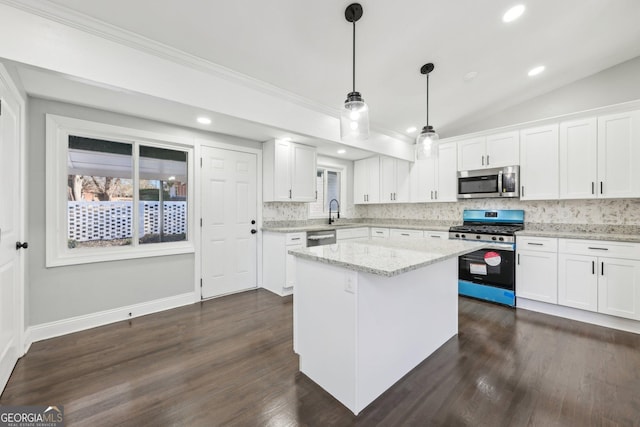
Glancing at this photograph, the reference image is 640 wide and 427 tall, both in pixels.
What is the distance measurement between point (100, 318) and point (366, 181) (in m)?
4.65

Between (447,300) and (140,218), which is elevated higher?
(140,218)

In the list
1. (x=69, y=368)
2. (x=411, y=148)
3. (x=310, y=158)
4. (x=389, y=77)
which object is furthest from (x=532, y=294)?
(x=69, y=368)

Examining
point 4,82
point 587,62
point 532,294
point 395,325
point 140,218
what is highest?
point 587,62

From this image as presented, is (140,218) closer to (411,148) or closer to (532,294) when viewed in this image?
(411,148)

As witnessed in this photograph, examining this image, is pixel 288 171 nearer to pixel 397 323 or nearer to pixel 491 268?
pixel 397 323

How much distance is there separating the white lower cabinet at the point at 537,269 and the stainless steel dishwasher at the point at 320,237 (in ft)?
8.34

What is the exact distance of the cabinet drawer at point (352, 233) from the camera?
15.0 feet

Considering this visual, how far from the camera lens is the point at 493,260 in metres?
3.49

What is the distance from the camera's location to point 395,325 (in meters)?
1.86

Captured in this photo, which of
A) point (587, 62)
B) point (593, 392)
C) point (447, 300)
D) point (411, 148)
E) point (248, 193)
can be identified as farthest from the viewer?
point (411, 148)

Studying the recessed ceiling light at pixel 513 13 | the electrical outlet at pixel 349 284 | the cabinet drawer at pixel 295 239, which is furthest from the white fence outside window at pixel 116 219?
the recessed ceiling light at pixel 513 13

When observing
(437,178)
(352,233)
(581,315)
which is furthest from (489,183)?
(352,233)

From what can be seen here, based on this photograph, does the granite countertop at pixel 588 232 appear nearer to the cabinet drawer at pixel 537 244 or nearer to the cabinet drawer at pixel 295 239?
the cabinet drawer at pixel 537 244

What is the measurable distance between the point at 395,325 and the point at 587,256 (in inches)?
105
